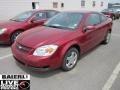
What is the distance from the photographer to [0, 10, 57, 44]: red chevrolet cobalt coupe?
244 inches

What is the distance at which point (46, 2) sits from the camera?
2094 centimetres

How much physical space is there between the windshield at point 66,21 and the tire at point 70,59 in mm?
746

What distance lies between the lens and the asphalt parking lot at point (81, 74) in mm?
3586

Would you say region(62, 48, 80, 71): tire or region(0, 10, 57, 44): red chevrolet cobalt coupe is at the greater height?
region(0, 10, 57, 44): red chevrolet cobalt coupe

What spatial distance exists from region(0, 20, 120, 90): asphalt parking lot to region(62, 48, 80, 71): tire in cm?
13

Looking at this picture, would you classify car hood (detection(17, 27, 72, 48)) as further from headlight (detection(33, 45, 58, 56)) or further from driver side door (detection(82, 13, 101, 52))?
driver side door (detection(82, 13, 101, 52))

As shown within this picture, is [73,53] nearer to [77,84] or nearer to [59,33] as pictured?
[59,33]

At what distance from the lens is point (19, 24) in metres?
6.62

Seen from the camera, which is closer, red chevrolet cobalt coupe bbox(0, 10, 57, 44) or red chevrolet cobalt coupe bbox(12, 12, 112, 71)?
red chevrolet cobalt coupe bbox(12, 12, 112, 71)

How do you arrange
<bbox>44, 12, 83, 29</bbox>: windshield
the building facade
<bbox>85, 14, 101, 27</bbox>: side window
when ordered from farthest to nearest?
the building facade → <bbox>85, 14, 101, 27</bbox>: side window → <bbox>44, 12, 83, 29</bbox>: windshield

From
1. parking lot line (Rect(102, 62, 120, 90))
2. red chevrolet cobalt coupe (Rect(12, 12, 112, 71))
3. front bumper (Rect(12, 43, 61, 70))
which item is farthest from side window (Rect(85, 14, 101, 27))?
front bumper (Rect(12, 43, 61, 70))

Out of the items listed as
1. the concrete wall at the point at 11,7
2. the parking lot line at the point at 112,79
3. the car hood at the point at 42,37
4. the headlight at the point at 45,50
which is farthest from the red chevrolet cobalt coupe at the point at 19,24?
the concrete wall at the point at 11,7

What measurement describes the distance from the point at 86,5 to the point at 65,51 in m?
29.4

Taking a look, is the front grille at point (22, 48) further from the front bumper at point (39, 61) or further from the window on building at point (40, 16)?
the window on building at point (40, 16)
